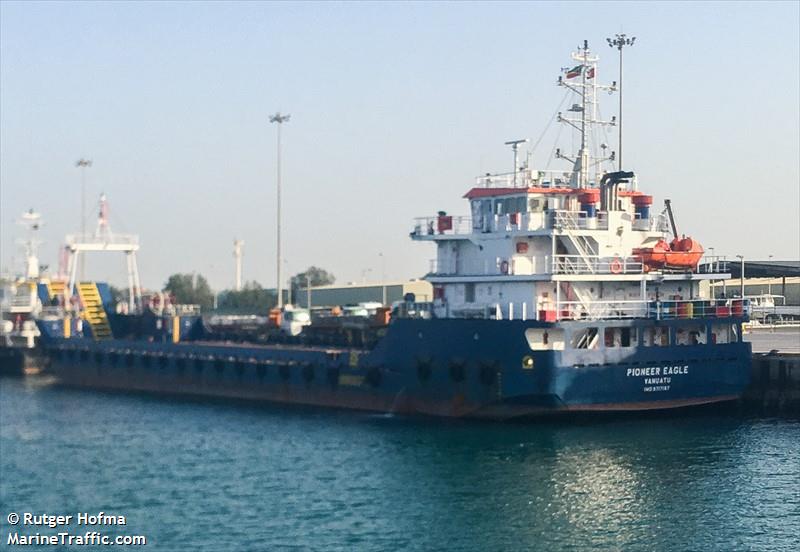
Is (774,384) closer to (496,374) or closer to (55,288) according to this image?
(496,374)

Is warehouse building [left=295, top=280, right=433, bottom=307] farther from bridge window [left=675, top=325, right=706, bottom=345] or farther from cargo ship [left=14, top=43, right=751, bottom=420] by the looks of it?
bridge window [left=675, top=325, right=706, bottom=345]

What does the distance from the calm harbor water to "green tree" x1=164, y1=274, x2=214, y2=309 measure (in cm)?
7478

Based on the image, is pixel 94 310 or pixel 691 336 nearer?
pixel 691 336

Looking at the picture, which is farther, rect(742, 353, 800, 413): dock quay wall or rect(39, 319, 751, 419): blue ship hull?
rect(742, 353, 800, 413): dock quay wall

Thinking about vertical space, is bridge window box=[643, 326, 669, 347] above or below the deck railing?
below

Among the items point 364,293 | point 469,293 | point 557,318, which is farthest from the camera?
point 364,293

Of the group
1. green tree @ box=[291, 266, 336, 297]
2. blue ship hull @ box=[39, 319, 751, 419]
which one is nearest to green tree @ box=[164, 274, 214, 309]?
green tree @ box=[291, 266, 336, 297]

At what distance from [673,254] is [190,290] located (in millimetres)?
84597

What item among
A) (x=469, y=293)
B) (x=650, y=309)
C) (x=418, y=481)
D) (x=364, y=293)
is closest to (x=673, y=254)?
(x=650, y=309)

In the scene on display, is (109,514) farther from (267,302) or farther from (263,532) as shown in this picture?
(267,302)

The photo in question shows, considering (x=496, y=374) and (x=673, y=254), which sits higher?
(x=673, y=254)

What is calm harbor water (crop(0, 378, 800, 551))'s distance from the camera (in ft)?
76.7

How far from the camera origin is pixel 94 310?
191ft

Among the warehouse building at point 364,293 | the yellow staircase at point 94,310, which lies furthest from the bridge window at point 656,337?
the warehouse building at point 364,293
